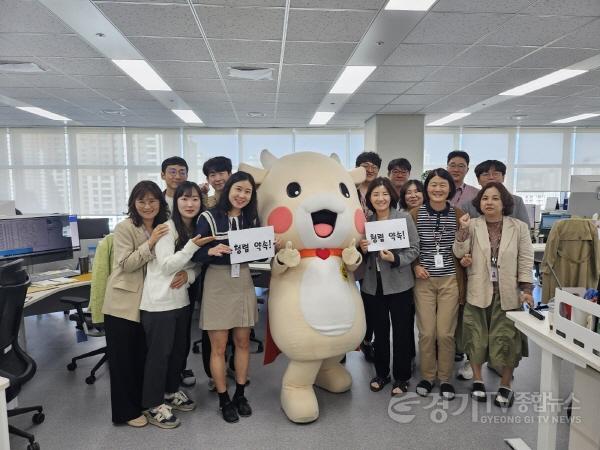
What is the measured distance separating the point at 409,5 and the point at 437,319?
7.41ft

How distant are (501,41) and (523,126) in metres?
5.93

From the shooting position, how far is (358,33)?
333 cm

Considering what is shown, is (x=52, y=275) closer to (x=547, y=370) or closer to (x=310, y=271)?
(x=310, y=271)

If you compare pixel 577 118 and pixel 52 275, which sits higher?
pixel 577 118

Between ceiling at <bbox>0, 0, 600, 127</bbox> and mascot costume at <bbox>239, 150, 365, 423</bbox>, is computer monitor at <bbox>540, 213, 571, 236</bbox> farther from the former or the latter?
mascot costume at <bbox>239, 150, 365, 423</bbox>

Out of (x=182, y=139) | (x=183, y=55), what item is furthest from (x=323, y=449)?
(x=182, y=139)

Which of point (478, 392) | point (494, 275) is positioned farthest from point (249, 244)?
point (478, 392)

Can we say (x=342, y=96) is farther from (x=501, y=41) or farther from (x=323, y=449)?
(x=323, y=449)

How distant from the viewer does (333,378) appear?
2.56m

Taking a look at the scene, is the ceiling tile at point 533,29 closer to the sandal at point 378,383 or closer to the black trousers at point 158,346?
the sandal at point 378,383

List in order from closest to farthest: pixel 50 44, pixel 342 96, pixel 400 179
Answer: pixel 400 179 → pixel 50 44 → pixel 342 96

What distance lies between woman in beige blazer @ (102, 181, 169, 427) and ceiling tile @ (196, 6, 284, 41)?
1.61 m

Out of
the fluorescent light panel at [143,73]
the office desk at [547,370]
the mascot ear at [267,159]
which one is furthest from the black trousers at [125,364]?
the fluorescent light panel at [143,73]

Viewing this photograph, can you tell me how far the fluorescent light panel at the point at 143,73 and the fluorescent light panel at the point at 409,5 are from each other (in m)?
2.57
